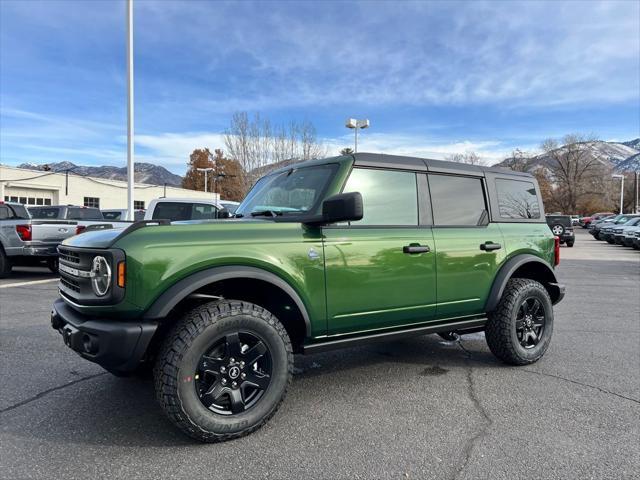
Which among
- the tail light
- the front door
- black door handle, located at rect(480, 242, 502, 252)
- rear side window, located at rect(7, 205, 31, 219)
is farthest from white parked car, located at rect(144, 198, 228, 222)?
black door handle, located at rect(480, 242, 502, 252)

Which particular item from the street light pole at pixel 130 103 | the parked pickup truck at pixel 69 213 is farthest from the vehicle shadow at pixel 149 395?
the street light pole at pixel 130 103

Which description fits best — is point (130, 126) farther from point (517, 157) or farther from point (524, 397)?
point (517, 157)

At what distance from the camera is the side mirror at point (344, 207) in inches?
118

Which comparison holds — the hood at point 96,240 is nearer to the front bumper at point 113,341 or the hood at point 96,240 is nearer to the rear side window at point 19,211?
the front bumper at point 113,341

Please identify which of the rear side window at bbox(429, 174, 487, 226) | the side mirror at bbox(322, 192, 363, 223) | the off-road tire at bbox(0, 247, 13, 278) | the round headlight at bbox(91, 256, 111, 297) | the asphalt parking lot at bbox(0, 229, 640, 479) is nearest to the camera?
the asphalt parking lot at bbox(0, 229, 640, 479)

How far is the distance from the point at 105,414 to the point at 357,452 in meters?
1.83

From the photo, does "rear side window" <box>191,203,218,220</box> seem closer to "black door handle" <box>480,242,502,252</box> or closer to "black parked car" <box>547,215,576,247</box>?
"black door handle" <box>480,242,502,252</box>

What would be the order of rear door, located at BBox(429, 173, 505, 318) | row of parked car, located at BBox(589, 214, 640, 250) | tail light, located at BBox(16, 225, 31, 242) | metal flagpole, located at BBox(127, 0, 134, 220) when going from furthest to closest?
row of parked car, located at BBox(589, 214, 640, 250) → metal flagpole, located at BBox(127, 0, 134, 220) → tail light, located at BBox(16, 225, 31, 242) → rear door, located at BBox(429, 173, 505, 318)

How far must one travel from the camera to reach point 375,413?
330 centimetres

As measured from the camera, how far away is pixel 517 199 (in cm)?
468

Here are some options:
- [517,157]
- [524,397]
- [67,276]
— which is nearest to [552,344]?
[524,397]

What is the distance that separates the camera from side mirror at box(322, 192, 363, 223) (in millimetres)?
2986

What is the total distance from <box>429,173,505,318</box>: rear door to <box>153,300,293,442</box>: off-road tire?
154 cm

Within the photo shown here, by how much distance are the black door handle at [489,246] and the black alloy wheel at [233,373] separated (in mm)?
2209
